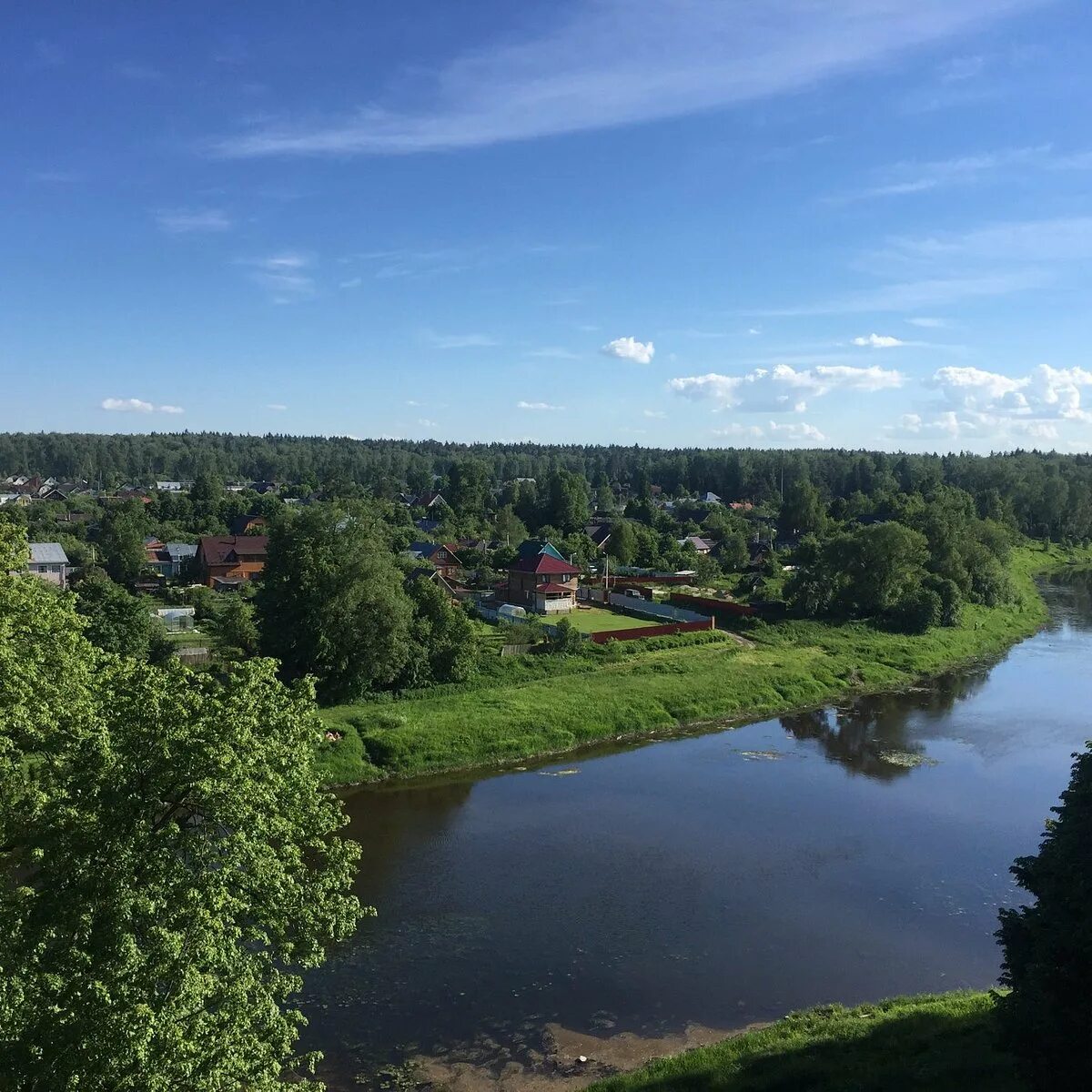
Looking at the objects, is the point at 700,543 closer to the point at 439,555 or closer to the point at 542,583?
the point at 439,555

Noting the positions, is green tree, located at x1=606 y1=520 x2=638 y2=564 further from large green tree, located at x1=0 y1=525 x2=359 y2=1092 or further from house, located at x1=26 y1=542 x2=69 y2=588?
large green tree, located at x1=0 y1=525 x2=359 y2=1092

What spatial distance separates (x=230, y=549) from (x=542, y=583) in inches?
941

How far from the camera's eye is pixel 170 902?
9.73 m

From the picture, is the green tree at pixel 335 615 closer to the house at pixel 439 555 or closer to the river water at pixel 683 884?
the river water at pixel 683 884

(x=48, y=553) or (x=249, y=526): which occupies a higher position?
(x=249, y=526)

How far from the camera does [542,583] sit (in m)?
55.1

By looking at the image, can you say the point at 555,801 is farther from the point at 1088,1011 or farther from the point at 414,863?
the point at 1088,1011

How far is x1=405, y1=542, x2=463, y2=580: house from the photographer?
66344mm

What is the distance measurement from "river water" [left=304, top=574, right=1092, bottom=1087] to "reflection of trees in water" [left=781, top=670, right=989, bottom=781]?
0.70 feet

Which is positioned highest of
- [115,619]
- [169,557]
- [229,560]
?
[115,619]

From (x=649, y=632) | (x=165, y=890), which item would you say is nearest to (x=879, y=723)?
(x=649, y=632)

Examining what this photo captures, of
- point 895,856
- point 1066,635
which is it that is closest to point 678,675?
point 895,856

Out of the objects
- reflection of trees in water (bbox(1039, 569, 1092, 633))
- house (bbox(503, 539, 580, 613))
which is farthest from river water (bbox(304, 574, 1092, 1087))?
reflection of trees in water (bbox(1039, 569, 1092, 633))

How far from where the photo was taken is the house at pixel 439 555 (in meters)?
66.3
